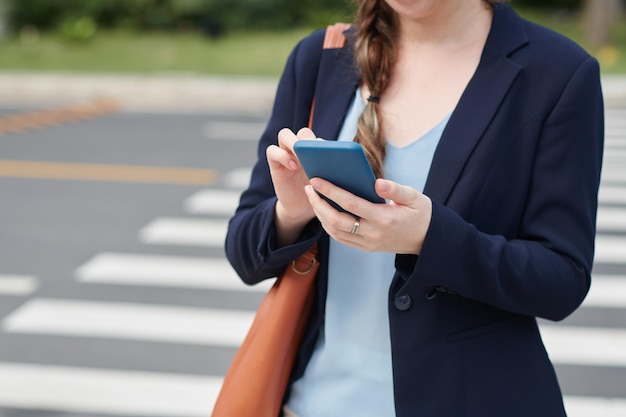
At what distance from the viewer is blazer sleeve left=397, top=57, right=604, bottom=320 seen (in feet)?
4.72

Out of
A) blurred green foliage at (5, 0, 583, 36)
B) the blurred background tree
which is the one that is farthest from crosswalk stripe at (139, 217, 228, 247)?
blurred green foliage at (5, 0, 583, 36)

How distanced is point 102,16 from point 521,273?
63.4ft

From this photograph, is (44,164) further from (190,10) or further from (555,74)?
(190,10)

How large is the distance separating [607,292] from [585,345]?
0.85 metres

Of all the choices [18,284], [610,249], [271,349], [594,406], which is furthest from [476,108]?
[610,249]

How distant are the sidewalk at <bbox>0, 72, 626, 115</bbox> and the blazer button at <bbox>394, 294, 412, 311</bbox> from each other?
1094 cm

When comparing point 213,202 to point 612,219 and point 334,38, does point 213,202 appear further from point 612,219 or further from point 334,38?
point 334,38

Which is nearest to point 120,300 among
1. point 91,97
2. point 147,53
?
point 91,97

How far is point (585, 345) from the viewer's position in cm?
491

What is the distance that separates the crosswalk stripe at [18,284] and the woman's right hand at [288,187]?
446 centimetres

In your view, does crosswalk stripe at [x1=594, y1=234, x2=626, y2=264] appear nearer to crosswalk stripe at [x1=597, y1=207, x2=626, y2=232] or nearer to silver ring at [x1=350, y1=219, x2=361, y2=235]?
crosswalk stripe at [x1=597, y1=207, x2=626, y2=232]

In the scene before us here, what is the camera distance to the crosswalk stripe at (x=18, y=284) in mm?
5691

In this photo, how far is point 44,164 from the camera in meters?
9.12

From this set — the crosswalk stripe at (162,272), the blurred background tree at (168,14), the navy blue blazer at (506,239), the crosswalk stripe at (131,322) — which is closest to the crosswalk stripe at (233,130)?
the crosswalk stripe at (162,272)
